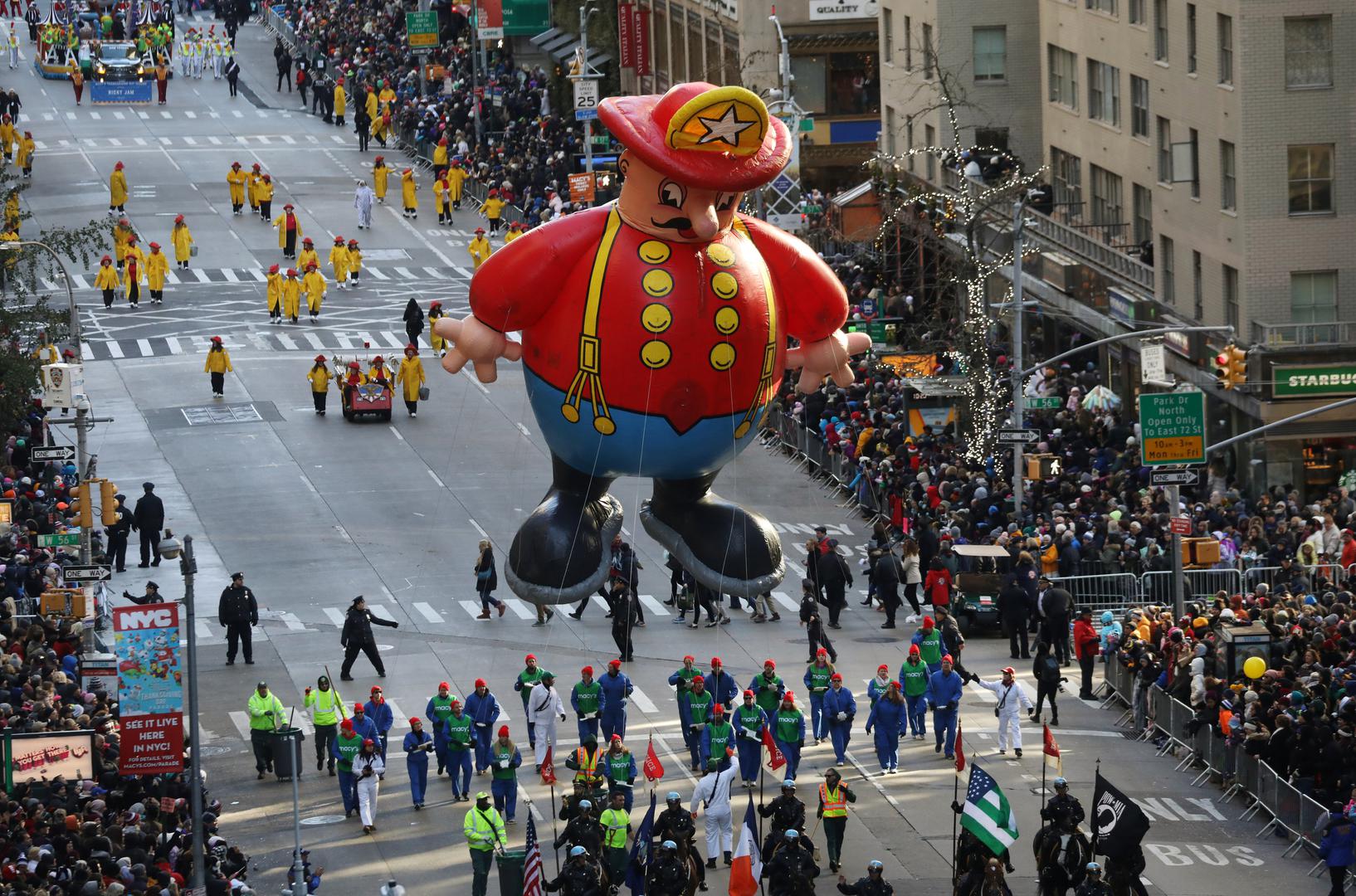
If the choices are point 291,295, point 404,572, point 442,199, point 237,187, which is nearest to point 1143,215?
point 404,572

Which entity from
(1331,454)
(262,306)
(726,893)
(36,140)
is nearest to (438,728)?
(726,893)

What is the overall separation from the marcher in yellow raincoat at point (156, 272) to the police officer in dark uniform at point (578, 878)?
35760 millimetres

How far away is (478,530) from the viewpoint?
43.9 metres

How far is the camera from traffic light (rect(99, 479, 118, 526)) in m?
41.3

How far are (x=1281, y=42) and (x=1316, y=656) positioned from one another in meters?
17.4

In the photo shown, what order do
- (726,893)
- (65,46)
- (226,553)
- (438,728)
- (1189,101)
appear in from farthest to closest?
(65,46) → (1189,101) → (226,553) → (438,728) → (726,893)

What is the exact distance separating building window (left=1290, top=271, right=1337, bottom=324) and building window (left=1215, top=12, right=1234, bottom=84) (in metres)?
3.56

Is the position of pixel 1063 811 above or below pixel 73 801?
below

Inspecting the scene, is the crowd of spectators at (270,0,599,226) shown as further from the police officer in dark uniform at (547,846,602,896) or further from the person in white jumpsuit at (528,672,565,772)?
the police officer in dark uniform at (547,846,602,896)

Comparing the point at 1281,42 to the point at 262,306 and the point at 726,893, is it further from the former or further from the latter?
the point at 262,306

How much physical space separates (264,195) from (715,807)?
42.4 metres

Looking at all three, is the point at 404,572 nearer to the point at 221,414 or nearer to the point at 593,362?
the point at 221,414

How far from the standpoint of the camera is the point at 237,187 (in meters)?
69.7

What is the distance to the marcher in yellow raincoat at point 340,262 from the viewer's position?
62.0 metres
